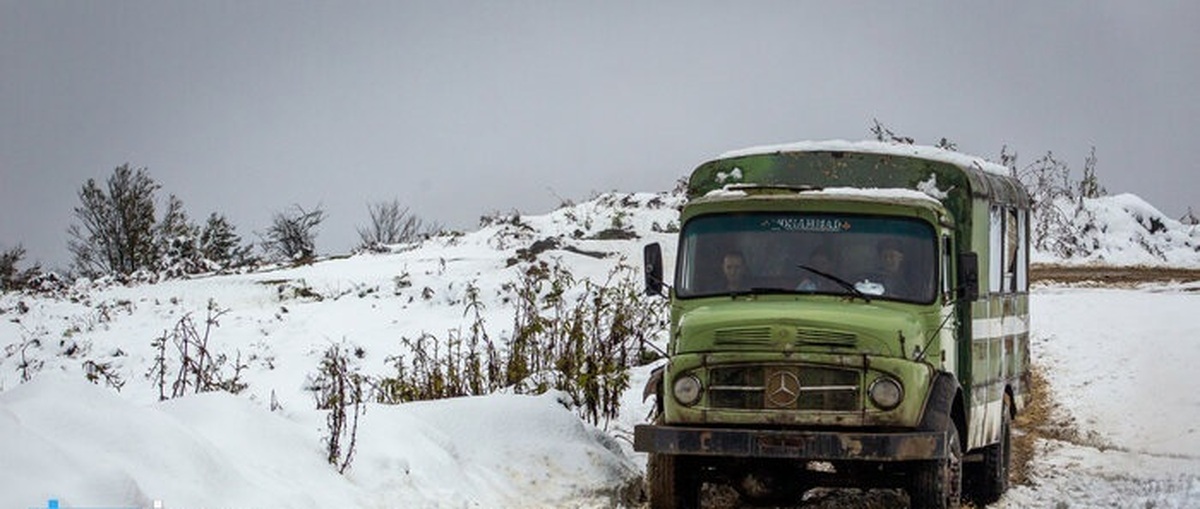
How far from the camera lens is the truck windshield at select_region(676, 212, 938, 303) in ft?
36.4

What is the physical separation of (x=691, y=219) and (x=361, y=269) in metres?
17.9

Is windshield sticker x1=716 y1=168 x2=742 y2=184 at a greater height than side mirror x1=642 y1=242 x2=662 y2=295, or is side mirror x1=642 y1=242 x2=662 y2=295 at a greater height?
windshield sticker x1=716 y1=168 x2=742 y2=184

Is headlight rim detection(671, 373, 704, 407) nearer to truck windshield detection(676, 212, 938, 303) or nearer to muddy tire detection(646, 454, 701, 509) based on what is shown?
muddy tire detection(646, 454, 701, 509)

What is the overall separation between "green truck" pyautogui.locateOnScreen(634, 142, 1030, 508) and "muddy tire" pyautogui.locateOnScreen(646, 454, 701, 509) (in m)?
0.01

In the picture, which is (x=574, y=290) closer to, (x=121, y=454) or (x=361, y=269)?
(x=361, y=269)

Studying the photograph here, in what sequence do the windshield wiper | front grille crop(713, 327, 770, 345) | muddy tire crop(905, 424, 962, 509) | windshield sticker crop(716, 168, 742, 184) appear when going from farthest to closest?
1. windshield sticker crop(716, 168, 742, 184)
2. the windshield wiper
3. muddy tire crop(905, 424, 962, 509)
4. front grille crop(713, 327, 770, 345)

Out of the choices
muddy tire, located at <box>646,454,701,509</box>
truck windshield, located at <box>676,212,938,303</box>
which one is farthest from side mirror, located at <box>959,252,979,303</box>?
muddy tire, located at <box>646,454,701,509</box>

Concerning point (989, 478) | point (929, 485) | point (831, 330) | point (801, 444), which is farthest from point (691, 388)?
point (989, 478)

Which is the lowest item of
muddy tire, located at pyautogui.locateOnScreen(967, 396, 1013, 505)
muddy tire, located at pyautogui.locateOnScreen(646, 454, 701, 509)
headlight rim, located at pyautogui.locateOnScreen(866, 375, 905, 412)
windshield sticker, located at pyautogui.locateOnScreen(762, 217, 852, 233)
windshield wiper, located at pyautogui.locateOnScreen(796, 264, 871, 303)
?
muddy tire, located at pyautogui.locateOnScreen(967, 396, 1013, 505)

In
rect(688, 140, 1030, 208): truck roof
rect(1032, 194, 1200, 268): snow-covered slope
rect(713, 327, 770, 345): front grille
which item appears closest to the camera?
rect(713, 327, 770, 345): front grille

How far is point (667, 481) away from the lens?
10.9 m

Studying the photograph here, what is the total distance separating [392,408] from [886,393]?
3.92 metres

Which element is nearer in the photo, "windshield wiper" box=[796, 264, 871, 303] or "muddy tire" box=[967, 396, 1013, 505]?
"windshield wiper" box=[796, 264, 871, 303]

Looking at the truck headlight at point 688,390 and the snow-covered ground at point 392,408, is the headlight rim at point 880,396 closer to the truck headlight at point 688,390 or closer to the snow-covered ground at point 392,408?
the truck headlight at point 688,390
